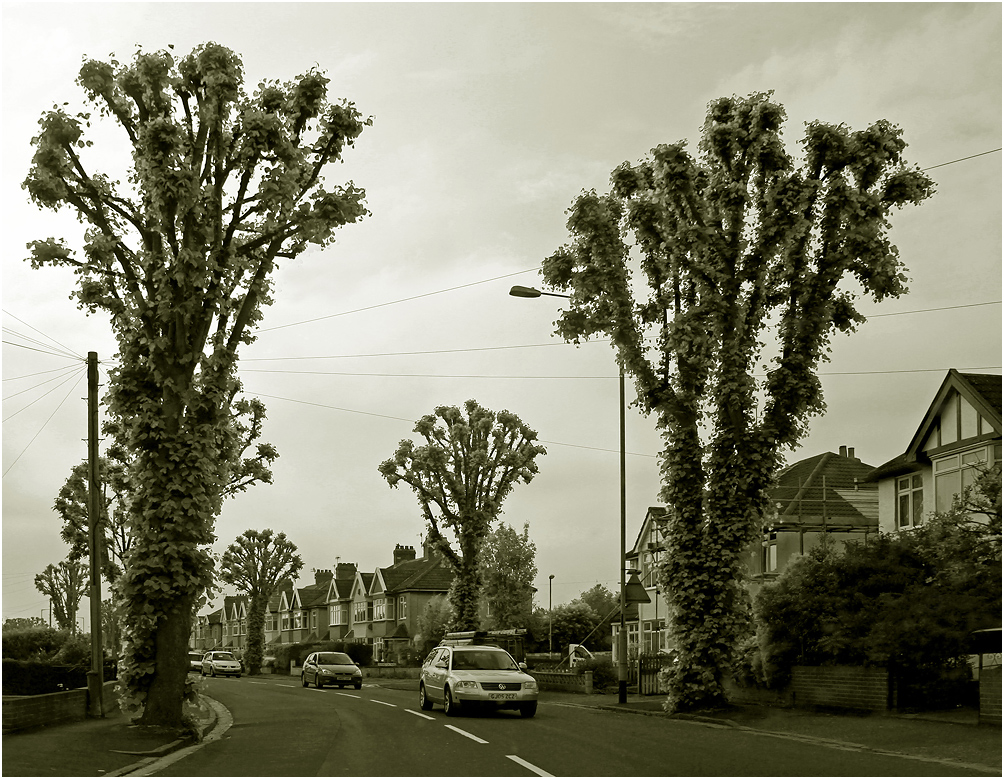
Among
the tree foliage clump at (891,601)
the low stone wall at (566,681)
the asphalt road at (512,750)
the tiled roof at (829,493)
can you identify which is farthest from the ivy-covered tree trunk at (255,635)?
the tree foliage clump at (891,601)

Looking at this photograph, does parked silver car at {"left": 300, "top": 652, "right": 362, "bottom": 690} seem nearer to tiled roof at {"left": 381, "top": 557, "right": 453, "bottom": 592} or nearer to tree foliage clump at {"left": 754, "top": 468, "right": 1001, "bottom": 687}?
tree foliage clump at {"left": 754, "top": 468, "right": 1001, "bottom": 687}

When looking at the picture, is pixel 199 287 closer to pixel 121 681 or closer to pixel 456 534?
pixel 121 681

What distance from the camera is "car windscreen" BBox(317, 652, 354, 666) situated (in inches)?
Result: 1799

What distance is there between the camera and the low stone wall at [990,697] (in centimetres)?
1739

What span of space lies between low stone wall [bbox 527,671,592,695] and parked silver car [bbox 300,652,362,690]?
8386 mm

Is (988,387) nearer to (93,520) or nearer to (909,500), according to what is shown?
(909,500)

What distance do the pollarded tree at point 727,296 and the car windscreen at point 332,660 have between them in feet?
82.1

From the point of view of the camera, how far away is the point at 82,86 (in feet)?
58.7

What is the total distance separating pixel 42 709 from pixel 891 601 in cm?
1607

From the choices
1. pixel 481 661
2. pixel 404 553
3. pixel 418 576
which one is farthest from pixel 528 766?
pixel 404 553

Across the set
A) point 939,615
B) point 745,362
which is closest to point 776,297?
point 745,362

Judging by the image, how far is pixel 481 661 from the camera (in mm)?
23828

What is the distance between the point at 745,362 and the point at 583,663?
19541 millimetres

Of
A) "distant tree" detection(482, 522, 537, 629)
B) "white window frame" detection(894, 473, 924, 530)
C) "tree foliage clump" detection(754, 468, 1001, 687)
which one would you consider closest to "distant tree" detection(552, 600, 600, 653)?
"distant tree" detection(482, 522, 537, 629)
